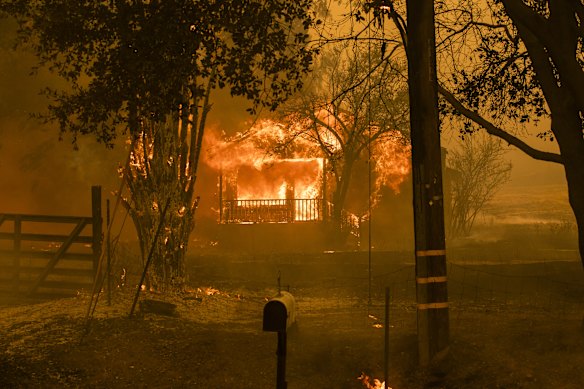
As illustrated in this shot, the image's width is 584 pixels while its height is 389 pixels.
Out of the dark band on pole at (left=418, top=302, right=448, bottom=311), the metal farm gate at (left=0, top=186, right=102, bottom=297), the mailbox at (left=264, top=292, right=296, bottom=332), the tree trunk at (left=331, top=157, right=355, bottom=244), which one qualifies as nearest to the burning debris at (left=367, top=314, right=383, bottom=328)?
the dark band on pole at (left=418, top=302, right=448, bottom=311)

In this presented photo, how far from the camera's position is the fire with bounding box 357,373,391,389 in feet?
26.4

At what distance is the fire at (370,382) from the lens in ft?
26.4

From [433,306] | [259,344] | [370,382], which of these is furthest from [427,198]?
[259,344]

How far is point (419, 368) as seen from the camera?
8.29 meters

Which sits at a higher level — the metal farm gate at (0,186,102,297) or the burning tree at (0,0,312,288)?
the burning tree at (0,0,312,288)

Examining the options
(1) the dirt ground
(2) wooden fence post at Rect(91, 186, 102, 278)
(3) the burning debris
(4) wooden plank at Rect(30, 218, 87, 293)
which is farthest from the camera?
(4) wooden plank at Rect(30, 218, 87, 293)

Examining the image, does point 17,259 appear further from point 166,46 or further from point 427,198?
point 427,198

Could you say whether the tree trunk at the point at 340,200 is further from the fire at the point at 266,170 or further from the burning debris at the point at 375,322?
the burning debris at the point at 375,322

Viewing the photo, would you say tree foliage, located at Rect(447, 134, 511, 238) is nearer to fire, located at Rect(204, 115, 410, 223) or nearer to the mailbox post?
fire, located at Rect(204, 115, 410, 223)

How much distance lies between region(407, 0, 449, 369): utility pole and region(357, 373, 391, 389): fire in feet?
2.02

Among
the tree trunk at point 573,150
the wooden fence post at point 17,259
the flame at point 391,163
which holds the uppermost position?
the flame at point 391,163

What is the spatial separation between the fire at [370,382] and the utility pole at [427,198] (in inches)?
24.3

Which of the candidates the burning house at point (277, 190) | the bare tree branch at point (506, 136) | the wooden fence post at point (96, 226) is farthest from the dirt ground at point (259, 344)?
the burning house at point (277, 190)

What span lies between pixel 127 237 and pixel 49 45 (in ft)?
83.9
